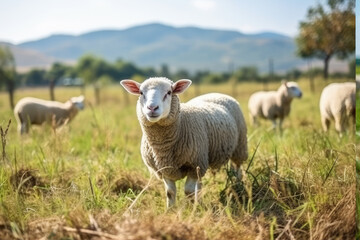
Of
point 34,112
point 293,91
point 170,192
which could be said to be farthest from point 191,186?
point 293,91

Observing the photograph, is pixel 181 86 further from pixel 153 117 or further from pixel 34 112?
pixel 34 112

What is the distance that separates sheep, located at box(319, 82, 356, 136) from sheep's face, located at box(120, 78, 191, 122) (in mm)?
3895

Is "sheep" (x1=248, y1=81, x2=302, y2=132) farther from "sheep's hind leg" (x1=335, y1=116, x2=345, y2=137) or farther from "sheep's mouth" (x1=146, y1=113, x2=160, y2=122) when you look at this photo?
"sheep's mouth" (x1=146, y1=113, x2=160, y2=122)

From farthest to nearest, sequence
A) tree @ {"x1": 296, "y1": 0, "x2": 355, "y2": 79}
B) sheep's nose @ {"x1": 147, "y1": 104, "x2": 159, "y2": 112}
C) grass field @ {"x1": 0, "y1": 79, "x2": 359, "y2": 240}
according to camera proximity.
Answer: tree @ {"x1": 296, "y1": 0, "x2": 355, "y2": 79}
sheep's nose @ {"x1": 147, "y1": 104, "x2": 159, "y2": 112}
grass field @ {"x1": 0, "y1": 79, "x2": 359, "y2": 240}

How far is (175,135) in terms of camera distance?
11.3 feet

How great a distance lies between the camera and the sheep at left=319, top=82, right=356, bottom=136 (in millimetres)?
6582

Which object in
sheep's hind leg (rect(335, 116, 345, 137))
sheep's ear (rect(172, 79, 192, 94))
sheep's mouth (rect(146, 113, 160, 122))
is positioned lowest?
sheep's hind leg (rect(335, 116, 345, 137))

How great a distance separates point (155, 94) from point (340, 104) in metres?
4.49

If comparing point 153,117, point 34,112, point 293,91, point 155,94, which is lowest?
point 34,112

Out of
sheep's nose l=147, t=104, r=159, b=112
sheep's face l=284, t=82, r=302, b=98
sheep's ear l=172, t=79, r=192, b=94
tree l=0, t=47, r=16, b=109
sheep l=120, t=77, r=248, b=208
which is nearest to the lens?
sheep's nose l=147, t=104, r=159, b=112

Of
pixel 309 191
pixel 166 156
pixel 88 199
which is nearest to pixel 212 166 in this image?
pixel 166 156

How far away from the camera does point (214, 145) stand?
3885 mm

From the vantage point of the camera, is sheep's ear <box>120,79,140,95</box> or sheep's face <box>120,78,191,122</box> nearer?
sheep's face <box>120,78,191,122</box>

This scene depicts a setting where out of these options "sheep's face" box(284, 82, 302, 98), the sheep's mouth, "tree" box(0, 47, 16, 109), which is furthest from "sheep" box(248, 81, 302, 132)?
the sheep's mouth
